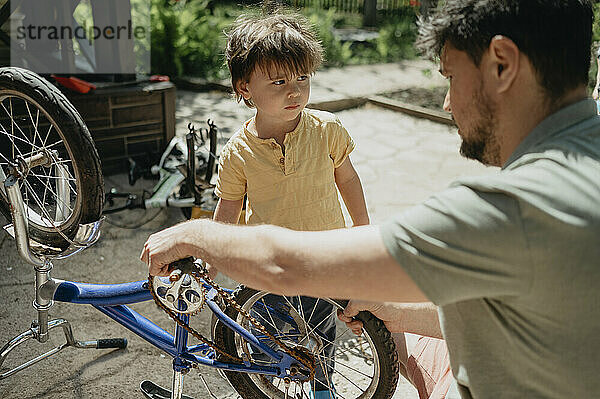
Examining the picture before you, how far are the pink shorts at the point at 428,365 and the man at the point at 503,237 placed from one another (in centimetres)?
60

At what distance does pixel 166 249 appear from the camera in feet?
5.01

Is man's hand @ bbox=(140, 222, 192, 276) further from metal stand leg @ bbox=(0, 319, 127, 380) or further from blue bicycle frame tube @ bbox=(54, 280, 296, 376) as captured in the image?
metal stand leg @ bbox=(0, 319, 127, 380)

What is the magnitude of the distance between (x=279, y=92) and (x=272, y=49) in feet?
0.49

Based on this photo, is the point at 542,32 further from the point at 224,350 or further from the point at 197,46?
the point at 197,46

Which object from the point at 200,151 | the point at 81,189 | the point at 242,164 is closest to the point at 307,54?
the point at 242,164

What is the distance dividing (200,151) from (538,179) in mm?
3106

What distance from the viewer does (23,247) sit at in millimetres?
2111

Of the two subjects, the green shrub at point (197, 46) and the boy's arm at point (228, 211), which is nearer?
the boy's arm at point (228, 211)

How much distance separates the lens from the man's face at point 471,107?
127 cm

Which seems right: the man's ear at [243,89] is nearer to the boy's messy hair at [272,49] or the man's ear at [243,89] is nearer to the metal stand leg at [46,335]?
the boy's messy hair at [272,49]

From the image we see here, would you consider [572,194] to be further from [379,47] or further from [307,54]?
[379,47]

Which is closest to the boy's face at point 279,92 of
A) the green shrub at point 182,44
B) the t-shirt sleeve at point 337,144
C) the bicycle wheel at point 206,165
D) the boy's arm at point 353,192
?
the t-shirt sleeve at point 337,144

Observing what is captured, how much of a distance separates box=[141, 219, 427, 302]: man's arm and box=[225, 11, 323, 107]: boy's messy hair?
927 millimetres

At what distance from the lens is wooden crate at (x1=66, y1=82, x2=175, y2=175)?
172 inches
